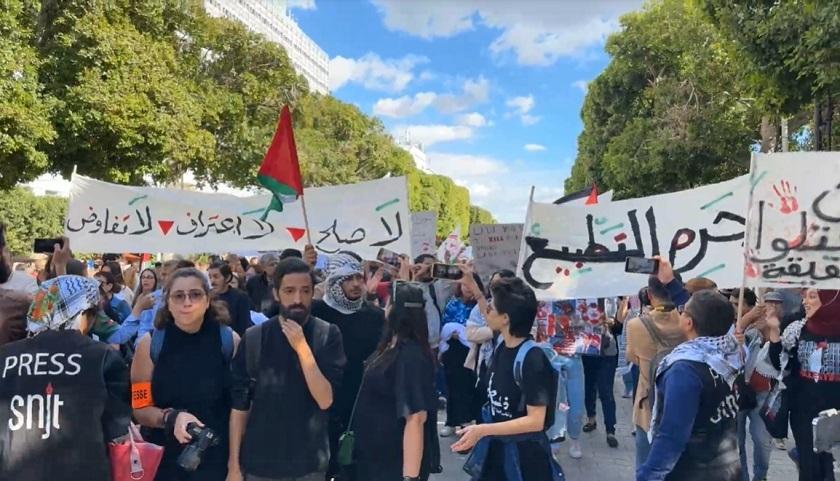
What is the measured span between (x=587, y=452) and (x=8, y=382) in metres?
4.79

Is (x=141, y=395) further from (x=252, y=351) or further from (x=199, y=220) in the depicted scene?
(x=199, y=220)

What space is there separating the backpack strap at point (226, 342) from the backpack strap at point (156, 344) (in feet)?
0.81

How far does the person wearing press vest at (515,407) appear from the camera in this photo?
3006mm

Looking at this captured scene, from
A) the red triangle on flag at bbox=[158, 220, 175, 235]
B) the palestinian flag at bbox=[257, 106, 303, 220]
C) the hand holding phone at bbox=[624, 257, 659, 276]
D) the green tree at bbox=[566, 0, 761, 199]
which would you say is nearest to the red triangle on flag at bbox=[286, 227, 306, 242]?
the palestinian flag at bbox=[257, 106, 303, 220]

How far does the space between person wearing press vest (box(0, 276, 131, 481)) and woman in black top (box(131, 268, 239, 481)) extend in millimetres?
310

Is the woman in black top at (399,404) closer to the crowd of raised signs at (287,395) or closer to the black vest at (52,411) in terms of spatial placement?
the crowd of raised signs at (287,395)

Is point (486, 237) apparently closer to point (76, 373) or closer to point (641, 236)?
A: point (641, 236)

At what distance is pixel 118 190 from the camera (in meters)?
6.86

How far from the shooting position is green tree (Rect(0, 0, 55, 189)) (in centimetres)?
1277

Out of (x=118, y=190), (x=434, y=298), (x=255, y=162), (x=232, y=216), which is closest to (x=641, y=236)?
(x=434, y=298)

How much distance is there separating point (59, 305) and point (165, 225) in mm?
4249

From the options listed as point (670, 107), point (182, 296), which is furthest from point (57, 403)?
point (670, 107)

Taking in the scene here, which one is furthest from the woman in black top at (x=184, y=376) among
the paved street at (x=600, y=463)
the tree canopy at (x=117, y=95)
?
the tree canopy at (x=117, y=95)

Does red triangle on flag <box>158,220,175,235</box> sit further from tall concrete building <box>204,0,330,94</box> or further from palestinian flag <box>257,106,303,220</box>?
tall concrete building <box>204,0,330,94</box>
